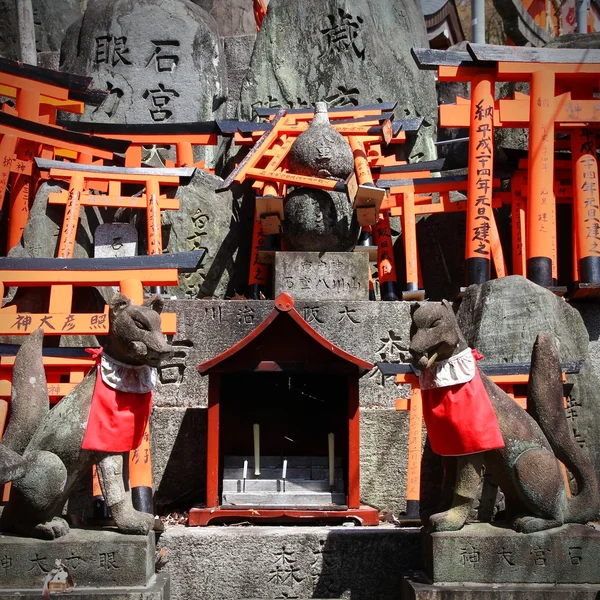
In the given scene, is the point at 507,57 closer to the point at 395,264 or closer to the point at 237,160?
the point at 395,264

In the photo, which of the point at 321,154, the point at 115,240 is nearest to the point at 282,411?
the point at 321,154

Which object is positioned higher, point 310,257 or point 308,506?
point 310,257

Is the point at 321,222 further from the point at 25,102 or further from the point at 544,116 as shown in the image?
the point at 25,102

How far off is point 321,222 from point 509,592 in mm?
4289

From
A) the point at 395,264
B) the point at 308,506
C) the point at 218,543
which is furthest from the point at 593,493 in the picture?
the point at 395,264

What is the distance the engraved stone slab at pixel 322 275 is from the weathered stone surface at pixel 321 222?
18 centimetres

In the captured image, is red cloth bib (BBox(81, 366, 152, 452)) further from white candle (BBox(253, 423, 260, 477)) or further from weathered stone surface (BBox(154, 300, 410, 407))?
weathered stone surface (BBox(154, 300, 410, 407))

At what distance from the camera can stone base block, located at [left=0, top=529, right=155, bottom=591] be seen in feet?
14.8

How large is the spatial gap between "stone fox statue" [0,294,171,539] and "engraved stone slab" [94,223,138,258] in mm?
5226

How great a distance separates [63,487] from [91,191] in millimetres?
6875

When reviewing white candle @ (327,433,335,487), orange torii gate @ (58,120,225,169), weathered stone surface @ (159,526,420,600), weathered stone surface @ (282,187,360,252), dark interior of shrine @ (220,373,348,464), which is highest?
orange torii gate @ (58,120,225,169)

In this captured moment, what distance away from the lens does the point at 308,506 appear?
566 cm

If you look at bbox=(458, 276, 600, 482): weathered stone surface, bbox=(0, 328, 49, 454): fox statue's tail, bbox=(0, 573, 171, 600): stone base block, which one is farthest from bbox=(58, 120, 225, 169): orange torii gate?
bbox=(0, 573, 171, 600): stone base block

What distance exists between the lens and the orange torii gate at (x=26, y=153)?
9445 mm
